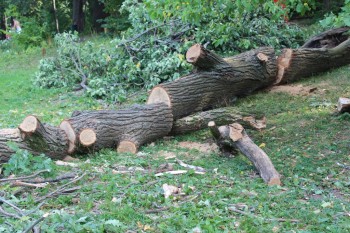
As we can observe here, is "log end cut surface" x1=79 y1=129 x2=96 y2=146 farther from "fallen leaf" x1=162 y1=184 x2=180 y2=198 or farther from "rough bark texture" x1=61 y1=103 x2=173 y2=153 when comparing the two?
"fallen leaf" x1=162 y1=184 x2=180 y2=198

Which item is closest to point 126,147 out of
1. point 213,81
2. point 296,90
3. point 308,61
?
point 213,81

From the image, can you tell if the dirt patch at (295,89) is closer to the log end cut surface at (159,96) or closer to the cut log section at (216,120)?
the cut log section at (216,120)

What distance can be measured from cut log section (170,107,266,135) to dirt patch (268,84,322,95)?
1983 millimetres

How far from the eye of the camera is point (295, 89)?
347 inches

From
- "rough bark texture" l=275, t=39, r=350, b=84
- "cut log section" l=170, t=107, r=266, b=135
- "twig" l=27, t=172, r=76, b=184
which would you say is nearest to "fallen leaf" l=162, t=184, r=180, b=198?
"twig" l=27, t=172, r=76, b=184

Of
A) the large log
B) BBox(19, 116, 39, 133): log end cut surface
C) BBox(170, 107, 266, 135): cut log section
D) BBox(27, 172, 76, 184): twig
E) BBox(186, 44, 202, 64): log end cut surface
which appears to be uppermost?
BBox(186, 44, 202, 64): log end cut surface

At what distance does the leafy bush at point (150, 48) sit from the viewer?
9.27 m

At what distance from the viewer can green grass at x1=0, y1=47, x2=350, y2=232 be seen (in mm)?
3576

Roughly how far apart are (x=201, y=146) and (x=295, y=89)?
3.31 metres

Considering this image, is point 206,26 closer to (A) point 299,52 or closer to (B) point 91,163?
(A) point 299,52

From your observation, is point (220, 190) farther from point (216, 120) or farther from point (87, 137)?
point (216, 120)

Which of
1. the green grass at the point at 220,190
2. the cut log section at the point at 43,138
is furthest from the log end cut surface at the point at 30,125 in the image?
the green grass at the point at 220,190

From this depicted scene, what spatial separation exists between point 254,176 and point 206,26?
18.1 feet

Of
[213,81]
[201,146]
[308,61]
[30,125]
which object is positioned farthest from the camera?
[308,61]
